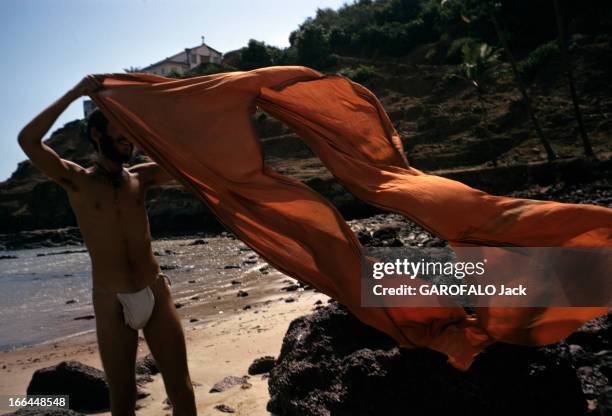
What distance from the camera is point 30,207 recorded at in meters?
46.0

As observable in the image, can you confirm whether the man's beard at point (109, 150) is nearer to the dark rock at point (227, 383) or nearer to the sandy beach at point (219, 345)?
the sandy beach at point (219, 345)

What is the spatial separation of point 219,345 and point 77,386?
7.17 ft

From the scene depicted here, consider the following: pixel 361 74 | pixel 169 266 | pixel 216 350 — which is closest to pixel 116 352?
pixel 216 350

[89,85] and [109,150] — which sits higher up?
[89,85]

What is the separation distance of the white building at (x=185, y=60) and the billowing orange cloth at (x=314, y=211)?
73531 mm

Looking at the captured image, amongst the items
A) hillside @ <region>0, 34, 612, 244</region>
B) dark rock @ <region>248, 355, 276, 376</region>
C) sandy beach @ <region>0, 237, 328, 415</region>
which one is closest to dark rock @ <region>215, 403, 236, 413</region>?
sandy beach @ <region>0, 237, 328, 415</region>

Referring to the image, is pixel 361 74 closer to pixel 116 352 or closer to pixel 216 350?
pixel 216 350

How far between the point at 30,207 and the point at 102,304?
4755 cm

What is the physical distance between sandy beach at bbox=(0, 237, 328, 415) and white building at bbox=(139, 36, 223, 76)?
67.0 meters

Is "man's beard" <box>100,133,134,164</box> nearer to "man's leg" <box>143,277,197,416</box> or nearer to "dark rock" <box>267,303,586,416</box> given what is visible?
"man's leg" <box>143,277,197,416</box>

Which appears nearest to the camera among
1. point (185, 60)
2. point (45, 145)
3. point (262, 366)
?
point (45, 145)

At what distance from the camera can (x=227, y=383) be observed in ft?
18.0

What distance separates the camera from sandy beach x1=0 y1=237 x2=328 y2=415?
5.23 m

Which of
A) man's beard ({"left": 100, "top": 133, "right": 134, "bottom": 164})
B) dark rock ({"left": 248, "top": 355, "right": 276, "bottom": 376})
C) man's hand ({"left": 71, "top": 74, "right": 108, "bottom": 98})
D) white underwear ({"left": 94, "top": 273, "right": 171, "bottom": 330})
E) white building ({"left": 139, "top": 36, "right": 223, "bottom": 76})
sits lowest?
dark rock ({"left": 248, "top": 355, "right": 276, "bottom": 376})
